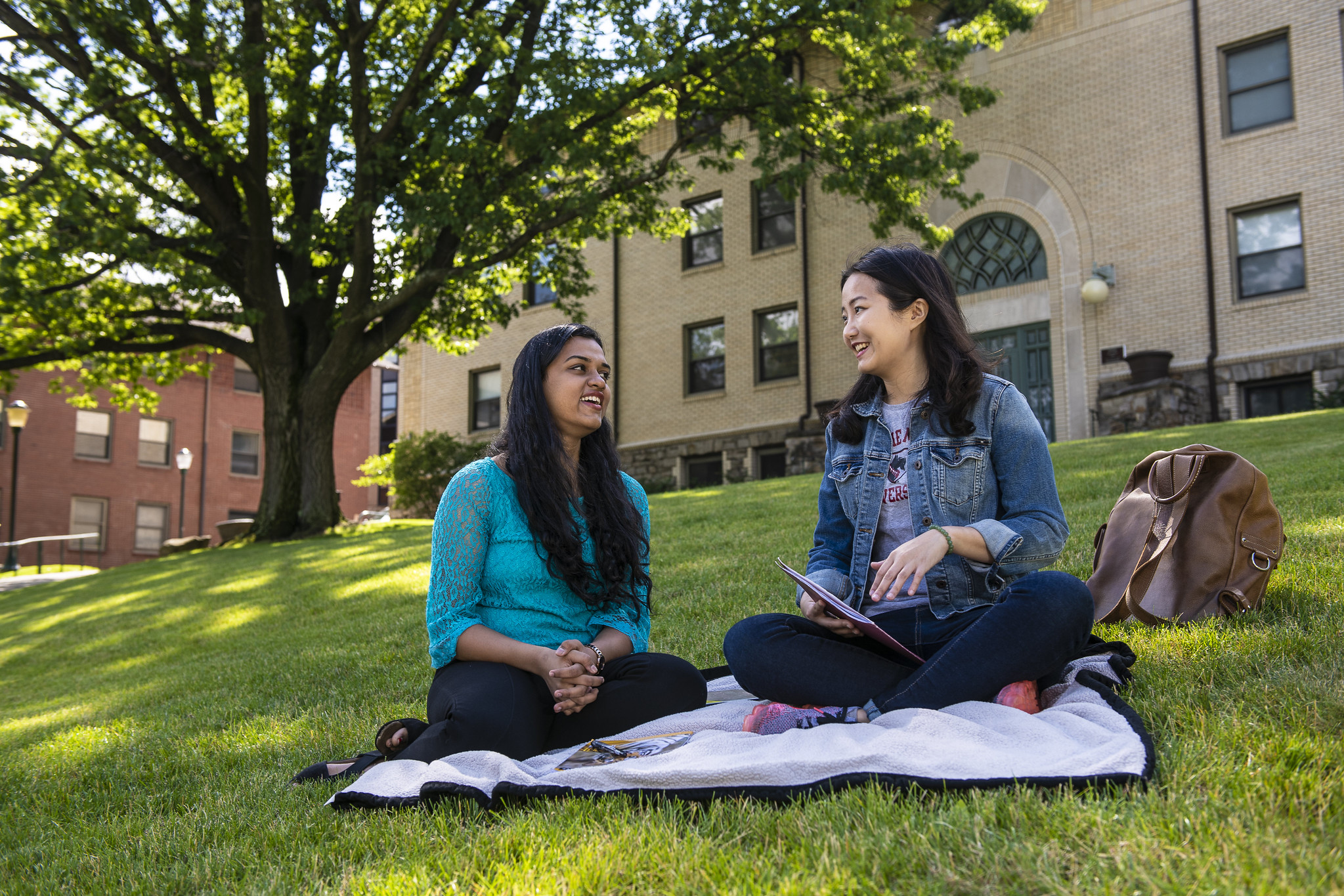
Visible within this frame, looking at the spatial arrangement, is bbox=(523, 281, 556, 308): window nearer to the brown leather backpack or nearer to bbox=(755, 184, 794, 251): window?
bbox=(755, 184, 794, 251): window

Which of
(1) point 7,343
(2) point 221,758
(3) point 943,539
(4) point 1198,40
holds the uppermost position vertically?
(4) point 1198,40

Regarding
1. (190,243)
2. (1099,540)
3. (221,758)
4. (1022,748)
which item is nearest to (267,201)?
(190,243)

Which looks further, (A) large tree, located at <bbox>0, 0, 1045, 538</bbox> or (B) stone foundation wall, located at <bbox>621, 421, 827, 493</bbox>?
(B) stone foundation wall, located at <bbox>621, 421, 827, 493</bbox>

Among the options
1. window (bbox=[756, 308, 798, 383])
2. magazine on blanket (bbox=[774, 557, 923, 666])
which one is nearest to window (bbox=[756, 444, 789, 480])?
window (bbox=[756, 308, 798, 383])

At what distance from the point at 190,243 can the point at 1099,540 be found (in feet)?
45.3

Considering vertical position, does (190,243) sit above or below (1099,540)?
above

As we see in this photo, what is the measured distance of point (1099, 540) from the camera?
4496 millimetres

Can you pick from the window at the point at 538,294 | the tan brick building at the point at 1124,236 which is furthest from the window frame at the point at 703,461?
the window at the point at 538,294

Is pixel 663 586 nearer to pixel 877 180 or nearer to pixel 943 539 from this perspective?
pixel 943 539

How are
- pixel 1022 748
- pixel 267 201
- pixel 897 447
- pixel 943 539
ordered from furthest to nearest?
1. pixel 267 201
2. pixel 897 447
3. pixel 943 539
4. pixel 1022 748

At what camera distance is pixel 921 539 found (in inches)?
116

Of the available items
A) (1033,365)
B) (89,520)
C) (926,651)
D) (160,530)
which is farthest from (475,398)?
(926,651)

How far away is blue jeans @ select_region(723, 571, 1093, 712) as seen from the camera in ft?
9.73

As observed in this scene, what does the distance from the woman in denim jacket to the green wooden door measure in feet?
46.1
